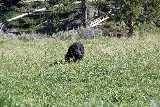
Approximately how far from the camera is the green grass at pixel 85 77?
1409 cm

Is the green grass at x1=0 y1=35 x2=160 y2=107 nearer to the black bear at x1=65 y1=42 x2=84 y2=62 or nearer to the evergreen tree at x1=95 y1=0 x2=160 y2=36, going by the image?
the black bear at x1=65 y1=42 x2=84 y2=62

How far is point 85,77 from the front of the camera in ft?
62.0

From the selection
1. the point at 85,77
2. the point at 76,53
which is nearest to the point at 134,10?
the point at 76,53

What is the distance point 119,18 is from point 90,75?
74.8 ft

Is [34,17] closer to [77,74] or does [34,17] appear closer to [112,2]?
[112,2]

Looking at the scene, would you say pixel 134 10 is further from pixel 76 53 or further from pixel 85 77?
pixel 85 77

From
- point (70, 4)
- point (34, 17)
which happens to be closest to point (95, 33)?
point (70, 4)

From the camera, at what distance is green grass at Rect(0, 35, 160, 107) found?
14.1 meters

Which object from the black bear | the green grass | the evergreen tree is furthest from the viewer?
the evergreen tree

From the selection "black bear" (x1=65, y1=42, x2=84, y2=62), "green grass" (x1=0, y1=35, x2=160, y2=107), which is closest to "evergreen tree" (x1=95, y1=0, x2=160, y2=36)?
"green grass" (x1=0, y1=35, x2=160, y2=107)

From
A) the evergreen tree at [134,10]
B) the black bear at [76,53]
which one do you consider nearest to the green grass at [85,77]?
the black bear at [76,53]

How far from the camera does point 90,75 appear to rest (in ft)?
63.1

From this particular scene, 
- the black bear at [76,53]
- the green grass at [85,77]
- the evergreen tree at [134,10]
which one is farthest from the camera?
the evergreen tree at [134,10]

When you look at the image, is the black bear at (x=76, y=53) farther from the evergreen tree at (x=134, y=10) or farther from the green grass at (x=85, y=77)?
the evergreen tree at (x=134, y=10)
